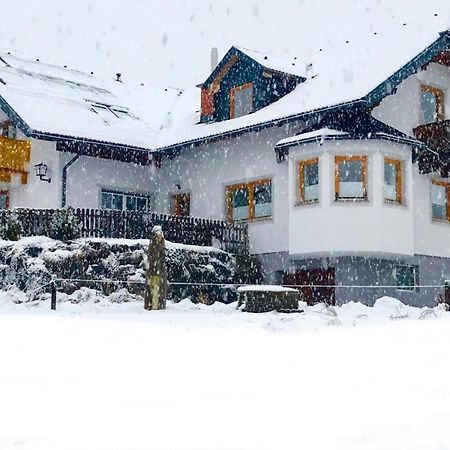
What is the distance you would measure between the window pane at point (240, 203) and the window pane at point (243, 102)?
7.64 feet

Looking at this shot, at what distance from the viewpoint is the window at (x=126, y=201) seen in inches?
984

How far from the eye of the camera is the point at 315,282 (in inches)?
820

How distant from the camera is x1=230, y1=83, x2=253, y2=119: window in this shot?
23.2 metres

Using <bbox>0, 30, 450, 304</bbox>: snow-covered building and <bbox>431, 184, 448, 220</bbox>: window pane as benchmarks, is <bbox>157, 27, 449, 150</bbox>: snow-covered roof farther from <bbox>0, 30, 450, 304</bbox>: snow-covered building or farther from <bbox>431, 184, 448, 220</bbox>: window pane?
<bbox>431, 184, 448, 220</bbox>: window pane

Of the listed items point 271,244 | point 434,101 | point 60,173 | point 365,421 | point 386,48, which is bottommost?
point 365,421

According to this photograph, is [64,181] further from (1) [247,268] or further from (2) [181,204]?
(1) [247,268]

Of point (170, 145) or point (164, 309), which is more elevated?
point (170, 145)

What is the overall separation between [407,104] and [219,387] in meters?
17.1

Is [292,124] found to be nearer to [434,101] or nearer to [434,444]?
[434,101]

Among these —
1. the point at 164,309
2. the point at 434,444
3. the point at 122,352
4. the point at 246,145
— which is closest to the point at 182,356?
the point at 122,352

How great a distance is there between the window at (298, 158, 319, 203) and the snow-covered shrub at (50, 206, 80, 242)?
6007 mm

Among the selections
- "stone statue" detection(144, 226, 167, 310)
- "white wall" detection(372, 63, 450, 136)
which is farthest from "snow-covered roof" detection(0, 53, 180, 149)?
"stone statue" detection(144, 226, 167, 310)

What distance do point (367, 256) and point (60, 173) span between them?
969cm

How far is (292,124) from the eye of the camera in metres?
21.7
